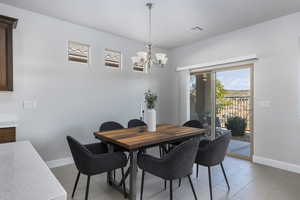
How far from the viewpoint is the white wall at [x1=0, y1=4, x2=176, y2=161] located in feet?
9.60

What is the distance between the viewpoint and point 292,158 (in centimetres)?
303

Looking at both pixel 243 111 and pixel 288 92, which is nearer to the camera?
pixel 288 92

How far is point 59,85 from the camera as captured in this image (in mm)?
3287

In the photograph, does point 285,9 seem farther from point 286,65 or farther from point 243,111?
point 243,111

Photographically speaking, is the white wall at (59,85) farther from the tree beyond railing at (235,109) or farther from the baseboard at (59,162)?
the tree beyond railing at (235,109)

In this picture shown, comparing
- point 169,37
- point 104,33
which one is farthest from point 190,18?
point 104,33

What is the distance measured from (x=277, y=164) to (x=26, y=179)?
3.88 meters

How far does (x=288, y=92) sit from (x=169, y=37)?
2.66 metres

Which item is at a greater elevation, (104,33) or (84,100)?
(104,33)

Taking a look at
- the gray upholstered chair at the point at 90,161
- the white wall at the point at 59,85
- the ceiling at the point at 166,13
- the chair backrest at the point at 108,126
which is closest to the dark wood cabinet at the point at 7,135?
the white wall at the point at 59,85

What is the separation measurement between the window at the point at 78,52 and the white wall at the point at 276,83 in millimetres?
3166

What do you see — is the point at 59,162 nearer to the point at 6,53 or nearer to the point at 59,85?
the point at 59,85

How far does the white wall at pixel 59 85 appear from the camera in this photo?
2.93 m

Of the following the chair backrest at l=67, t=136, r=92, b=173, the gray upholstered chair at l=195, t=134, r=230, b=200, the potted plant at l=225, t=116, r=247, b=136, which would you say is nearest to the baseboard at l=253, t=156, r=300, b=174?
the potted plant at l=225, t=116, r=247, b=136
